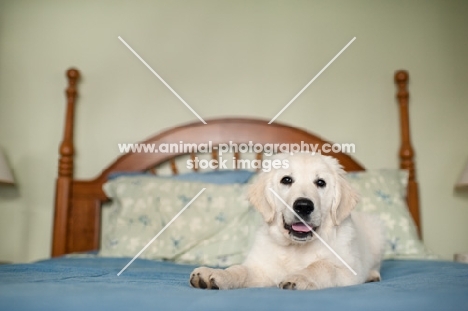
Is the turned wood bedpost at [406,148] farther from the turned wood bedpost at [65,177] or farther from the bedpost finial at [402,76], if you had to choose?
the turned wood bedpost at [65,177]

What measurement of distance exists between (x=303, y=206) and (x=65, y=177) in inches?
73.0

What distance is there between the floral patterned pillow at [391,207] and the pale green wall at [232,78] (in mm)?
417

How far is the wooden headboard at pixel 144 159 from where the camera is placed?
2889mm

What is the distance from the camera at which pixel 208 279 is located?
135 cm

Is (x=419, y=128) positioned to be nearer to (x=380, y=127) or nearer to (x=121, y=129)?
(x=380, y=127)

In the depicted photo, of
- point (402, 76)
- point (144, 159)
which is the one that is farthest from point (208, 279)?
point (402, 76)

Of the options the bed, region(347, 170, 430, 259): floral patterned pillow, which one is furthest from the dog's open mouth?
region(347, 170, 430, 259): floral patterned pillow

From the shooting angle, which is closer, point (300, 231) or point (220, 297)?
point (220, 297)

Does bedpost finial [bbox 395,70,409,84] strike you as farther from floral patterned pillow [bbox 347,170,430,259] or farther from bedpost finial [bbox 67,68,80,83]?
bedpost finial [bbox 67,68,80,83]

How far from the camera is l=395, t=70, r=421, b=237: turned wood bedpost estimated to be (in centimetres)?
296

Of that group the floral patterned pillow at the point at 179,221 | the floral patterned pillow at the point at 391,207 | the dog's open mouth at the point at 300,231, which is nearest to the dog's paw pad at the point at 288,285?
the dog's open mouth at the point at 300,231

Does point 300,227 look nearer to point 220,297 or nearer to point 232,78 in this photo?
point 220,297

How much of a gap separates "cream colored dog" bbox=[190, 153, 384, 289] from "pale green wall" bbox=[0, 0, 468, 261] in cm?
140

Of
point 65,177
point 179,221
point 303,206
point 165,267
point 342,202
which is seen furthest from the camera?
point 65,177
